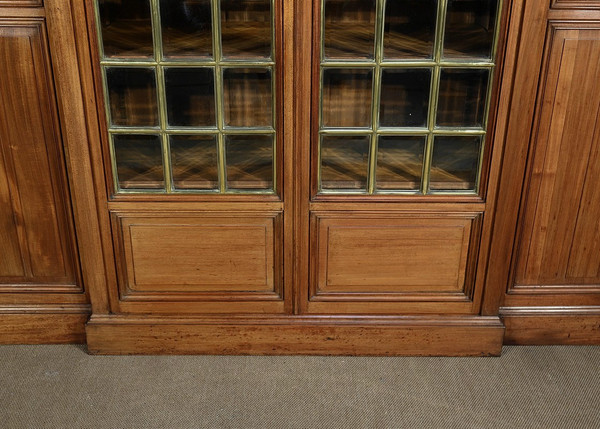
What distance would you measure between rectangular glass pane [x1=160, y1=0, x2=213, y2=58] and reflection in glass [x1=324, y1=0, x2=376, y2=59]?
0.34 m

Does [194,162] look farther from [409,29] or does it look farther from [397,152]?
[409,29]

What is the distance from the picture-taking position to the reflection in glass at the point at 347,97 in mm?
1756

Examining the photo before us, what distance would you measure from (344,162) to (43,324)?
1179mm

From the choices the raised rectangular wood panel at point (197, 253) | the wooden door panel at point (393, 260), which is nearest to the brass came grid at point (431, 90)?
the wooden door panel at point (393, 260)

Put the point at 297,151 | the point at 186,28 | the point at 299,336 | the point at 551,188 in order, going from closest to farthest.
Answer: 1. the point at 186,28
2. the point at 297,151
3. the point at 551,188
4. the point at 299,336

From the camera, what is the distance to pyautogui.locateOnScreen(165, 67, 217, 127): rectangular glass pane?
174cm

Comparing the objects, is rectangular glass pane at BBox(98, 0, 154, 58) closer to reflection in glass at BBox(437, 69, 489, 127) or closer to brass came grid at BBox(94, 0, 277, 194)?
brass came grid at BBox(94, 0, 277, 194)

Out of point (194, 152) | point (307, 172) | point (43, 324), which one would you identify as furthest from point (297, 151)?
point (43, 324)

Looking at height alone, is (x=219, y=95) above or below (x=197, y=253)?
above

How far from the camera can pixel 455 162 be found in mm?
1866

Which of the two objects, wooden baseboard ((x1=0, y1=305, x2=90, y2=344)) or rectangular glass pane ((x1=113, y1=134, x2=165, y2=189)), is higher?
rectangular glass pane ((x1=113, y1=134, x2=165, y2=189))

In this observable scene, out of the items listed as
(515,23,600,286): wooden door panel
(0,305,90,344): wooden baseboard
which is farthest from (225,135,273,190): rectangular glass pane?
(515,23,600,286): wooden door panel

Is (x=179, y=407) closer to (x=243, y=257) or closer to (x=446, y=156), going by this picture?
(x=243, y=257)

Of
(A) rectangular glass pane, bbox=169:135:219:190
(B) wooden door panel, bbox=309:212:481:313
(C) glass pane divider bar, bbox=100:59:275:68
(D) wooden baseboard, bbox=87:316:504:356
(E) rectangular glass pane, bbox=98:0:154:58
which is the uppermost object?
(E) rectangular glass pane, bbox=98:0:154:58
